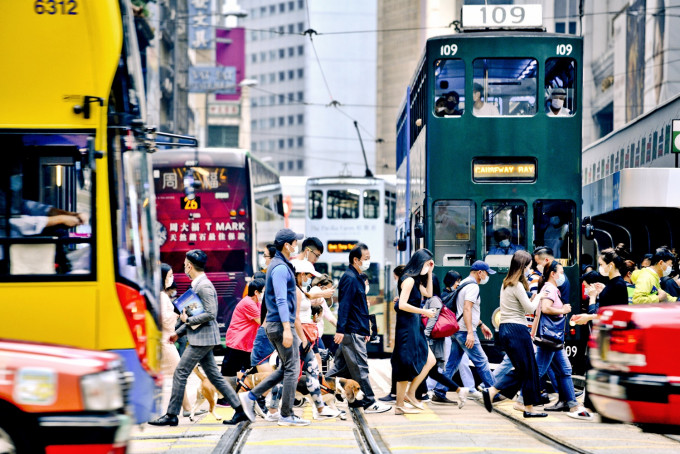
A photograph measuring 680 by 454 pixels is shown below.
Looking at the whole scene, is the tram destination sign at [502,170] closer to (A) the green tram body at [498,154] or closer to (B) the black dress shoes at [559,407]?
(A) the green tram body at [498,154]

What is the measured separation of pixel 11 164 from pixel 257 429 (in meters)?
3.87

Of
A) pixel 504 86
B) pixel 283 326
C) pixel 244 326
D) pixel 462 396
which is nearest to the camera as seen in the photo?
pixel 283 326

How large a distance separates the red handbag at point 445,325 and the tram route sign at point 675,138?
9.68m

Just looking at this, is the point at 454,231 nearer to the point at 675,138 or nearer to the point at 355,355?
the point at 355,355

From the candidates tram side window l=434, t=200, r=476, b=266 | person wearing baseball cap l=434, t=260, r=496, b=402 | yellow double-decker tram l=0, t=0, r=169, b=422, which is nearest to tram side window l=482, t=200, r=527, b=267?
tram side window l=434, t=200, r=476, b=266

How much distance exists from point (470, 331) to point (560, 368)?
1334mm

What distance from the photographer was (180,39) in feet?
233

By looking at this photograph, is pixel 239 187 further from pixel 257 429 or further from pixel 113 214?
pixel 113 214

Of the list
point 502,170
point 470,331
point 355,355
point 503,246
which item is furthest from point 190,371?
point 502,170

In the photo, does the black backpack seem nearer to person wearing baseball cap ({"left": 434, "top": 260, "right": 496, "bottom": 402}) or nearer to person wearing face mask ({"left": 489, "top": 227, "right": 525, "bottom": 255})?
person wearing baseball cap ({"left": 434, "top": 260, "right": 496, "bottom": 402})

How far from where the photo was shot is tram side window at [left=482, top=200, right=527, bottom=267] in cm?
1591

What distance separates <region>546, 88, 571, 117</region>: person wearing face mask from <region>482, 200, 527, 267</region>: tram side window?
4.22 feet

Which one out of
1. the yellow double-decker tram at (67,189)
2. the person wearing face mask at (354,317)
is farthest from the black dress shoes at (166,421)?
the yellow double-decker tram at (67,189)

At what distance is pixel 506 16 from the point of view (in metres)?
16.4
